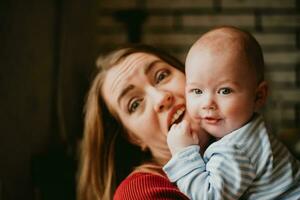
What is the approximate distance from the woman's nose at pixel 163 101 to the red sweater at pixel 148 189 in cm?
17

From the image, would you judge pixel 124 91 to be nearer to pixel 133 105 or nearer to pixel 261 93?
pixel 133 105

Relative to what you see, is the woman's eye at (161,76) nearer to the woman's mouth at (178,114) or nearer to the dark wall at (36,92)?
the woman's mouth at (178,114)

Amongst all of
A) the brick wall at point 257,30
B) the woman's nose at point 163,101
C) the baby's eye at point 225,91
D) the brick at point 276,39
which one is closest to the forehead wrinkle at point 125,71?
the woman's nose at point 163,101

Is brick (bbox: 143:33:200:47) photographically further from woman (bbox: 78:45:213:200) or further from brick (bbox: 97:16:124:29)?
woman (bbox: 78:45:213:200)

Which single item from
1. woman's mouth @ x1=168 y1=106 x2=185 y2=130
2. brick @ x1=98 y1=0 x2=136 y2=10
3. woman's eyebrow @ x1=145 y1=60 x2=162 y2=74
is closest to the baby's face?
woman's mouth @ x1=168 y1=106 x2=185 y2=130

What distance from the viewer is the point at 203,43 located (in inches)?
34.0

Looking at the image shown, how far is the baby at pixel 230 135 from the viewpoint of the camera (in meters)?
0.79

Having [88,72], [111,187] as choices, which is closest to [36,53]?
[111,187]

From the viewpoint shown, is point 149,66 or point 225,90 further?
point 149,66

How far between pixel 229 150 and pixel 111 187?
56cm

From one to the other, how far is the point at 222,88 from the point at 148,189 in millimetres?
294

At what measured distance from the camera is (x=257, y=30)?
257 centimetres

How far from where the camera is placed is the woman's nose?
1035 mm

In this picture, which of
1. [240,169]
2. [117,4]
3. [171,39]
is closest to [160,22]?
[171,39]
